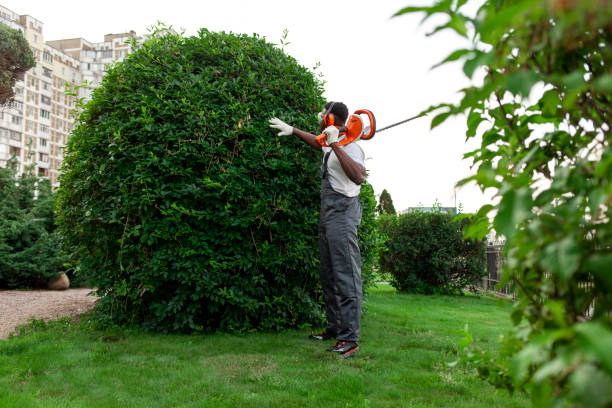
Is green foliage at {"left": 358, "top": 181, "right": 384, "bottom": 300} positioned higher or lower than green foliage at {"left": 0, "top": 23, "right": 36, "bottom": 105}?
lower

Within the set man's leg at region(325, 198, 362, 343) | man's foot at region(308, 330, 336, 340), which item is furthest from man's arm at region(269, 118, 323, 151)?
man's foot at region(308, 330, 336, 340)

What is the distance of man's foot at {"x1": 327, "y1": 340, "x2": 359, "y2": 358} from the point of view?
142 inches

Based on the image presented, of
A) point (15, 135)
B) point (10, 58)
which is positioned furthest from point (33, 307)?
point (15, 135)

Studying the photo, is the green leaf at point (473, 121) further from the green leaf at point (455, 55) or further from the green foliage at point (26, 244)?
the green foliage at point (26, 244)

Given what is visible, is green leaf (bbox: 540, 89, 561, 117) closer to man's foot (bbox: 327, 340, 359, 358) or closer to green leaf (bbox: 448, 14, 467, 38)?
green leaf (bbox: 448, 14, 467, 38)

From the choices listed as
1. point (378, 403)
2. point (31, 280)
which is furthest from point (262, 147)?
point (31, 280)

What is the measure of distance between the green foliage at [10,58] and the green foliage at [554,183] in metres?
26.8

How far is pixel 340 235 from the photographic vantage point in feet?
12.9

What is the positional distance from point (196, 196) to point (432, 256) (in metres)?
7.39

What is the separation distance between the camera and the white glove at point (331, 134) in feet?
12.9

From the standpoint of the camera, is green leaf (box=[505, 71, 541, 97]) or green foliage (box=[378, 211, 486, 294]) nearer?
green leaf (box=[505, 71, 541, 97])

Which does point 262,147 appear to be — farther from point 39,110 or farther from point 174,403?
point 39,110

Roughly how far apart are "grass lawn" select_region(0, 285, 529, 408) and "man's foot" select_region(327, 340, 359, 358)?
0.08m

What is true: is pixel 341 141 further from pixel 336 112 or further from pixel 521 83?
pixel 521 83
